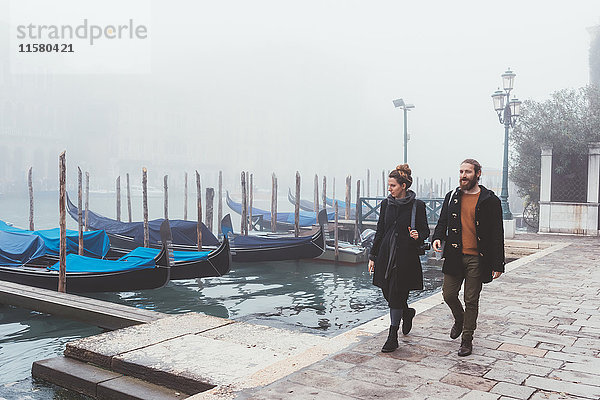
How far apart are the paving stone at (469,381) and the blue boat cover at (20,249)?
8518 millimetres

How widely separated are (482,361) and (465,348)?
135 mm

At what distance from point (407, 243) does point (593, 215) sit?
1053 centimetres

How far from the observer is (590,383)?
2676mm

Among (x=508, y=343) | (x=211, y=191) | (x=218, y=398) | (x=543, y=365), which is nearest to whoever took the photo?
(x=218, y=398)

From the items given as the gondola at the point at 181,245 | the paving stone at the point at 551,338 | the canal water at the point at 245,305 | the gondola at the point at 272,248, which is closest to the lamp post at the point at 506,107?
the canal water at the point at 245,305

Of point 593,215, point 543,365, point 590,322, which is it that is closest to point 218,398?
point 543,365

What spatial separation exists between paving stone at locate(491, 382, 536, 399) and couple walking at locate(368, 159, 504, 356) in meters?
Answer: 0.50

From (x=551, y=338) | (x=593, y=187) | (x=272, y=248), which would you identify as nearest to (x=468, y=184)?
(x=551, y=338)

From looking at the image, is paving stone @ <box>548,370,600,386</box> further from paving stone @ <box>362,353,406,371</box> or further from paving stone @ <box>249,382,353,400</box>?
paving stone @ <box>249,382,353,400</box>

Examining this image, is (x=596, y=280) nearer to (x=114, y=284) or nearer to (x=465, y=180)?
(x=465, y=180)

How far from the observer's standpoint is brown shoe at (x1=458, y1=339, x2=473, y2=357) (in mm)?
3100

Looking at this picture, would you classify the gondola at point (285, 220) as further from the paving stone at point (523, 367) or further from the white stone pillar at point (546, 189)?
the paving stone at point (523, 367)

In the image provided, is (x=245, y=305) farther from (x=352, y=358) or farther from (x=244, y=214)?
(x=244, y=214)

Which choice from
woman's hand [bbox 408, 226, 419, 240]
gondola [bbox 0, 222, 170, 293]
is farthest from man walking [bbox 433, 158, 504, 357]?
gondola [bbox 0, 222, 170, 293]
